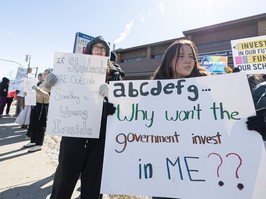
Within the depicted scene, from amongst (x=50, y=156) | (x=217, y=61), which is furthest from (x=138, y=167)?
(x=217, y=61)

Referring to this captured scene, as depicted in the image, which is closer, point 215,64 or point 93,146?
point 93,146

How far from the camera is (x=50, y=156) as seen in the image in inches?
161

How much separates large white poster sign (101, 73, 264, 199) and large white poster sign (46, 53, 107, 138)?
346 mm

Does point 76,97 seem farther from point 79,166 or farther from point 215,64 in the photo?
point 215,64

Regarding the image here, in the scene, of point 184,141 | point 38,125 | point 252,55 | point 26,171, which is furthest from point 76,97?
point 38,125

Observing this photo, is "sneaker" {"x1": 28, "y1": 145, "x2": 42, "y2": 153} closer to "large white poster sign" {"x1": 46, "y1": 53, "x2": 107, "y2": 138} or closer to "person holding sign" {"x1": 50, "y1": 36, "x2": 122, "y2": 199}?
"person holding sign" {"x1": 50, "y1": 36, "x2": 122, "y2": 199}

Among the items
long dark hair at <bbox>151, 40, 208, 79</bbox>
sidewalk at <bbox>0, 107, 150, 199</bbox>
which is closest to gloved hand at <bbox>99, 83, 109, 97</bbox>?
long dark hair at <bbox>151, 40, 208, 79</bbox>

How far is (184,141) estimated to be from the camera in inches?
50.3

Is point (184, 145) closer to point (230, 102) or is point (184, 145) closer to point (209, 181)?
point (209, 181)

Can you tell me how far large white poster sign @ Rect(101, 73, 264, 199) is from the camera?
1.16 meters

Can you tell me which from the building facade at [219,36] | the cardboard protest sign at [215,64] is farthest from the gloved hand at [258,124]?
the building facade at [219,36]

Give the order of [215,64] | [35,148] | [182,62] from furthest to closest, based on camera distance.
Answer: [215,64] → [35,148] → [182,62]

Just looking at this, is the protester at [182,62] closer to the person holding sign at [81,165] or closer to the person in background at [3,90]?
the person holding sign at [81,165]

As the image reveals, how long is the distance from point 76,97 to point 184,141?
100cm
